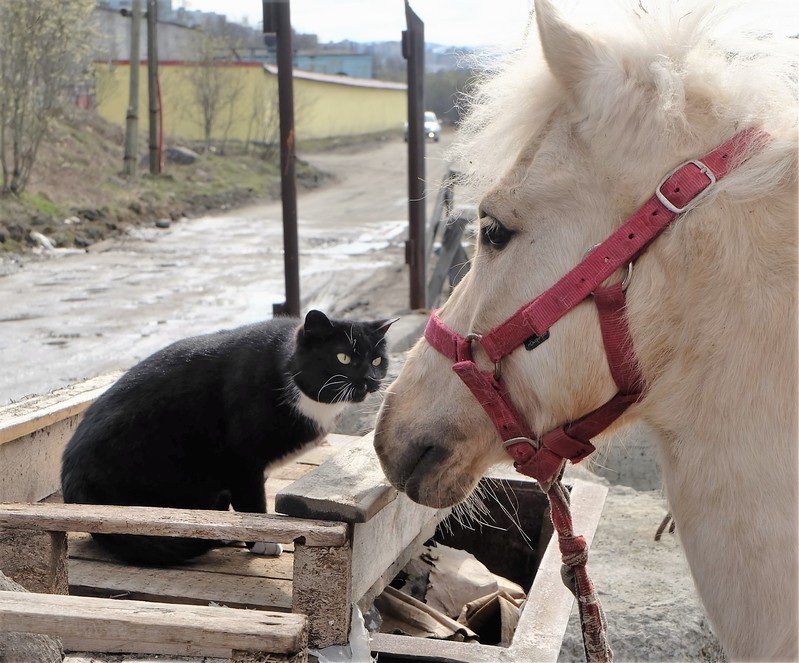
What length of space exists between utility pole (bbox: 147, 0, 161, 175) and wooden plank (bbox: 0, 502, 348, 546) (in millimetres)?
23707

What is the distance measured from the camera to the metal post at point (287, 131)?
20.2 feet

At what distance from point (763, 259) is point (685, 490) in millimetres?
433

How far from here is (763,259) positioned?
1.52m

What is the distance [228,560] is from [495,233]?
1894 millimetres

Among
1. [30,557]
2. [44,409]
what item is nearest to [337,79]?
[44,409]

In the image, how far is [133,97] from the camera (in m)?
23.8

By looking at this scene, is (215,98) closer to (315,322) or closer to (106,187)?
(106,187)

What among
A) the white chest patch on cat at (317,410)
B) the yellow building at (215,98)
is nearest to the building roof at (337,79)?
the yellow building at (215,98)

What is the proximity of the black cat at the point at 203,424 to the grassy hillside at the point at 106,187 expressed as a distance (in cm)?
1238

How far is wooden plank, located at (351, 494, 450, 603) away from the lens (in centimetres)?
254

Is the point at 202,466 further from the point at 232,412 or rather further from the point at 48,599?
the point at 48,599

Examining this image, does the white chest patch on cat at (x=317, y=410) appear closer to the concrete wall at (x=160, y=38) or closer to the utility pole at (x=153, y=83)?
the utility pole at (x=153, y=83)

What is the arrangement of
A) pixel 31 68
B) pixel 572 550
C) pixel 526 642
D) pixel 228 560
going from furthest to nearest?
pixel 31 68
pixel 228 560
pixel 526 642
pixel 572 550

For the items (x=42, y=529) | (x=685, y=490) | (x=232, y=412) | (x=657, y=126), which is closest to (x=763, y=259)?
(x=657, y=126)
